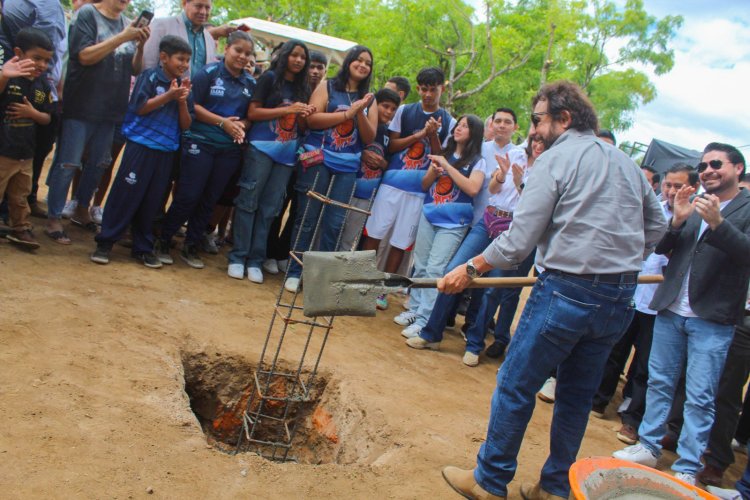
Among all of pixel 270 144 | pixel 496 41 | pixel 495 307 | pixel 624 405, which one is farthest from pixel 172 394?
pixel 496 41

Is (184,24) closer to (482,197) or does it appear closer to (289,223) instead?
(289,223)

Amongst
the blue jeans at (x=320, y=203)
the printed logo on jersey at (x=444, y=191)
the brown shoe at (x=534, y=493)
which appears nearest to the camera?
the brown shoe at (x=534, y=493)

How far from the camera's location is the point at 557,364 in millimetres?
2771

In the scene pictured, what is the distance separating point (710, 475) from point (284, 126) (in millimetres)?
4131

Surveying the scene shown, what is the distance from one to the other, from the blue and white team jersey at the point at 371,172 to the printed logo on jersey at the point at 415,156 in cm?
25

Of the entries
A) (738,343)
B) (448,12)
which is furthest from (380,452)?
(448,12)

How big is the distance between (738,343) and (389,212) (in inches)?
114

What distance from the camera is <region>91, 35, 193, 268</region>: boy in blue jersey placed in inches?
184

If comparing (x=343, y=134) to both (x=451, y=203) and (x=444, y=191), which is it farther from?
(x=451, y=203)

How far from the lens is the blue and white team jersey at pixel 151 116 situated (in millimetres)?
4695

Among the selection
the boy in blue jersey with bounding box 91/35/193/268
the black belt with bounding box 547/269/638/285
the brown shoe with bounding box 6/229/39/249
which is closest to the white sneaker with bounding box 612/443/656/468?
the black belt with bounding box 547/269/638/285

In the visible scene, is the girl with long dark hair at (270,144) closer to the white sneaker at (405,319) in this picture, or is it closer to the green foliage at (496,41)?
the white sneaker at (405,319)

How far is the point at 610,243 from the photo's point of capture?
263 cm

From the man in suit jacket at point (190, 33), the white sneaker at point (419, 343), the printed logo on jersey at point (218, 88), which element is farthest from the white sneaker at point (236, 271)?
the man in suit jacket at point (190, 33)
